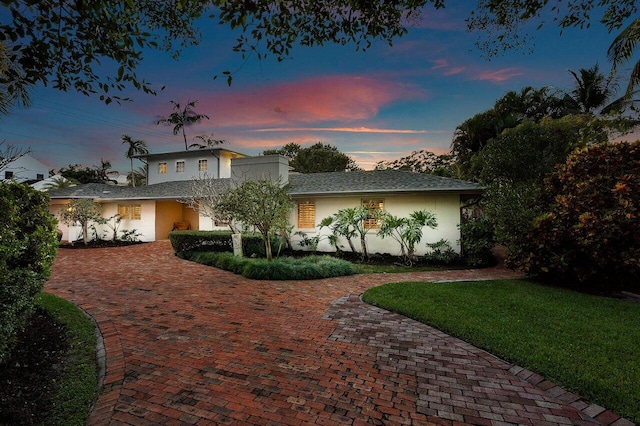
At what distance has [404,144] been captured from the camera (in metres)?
17.6

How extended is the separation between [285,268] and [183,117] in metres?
25.4

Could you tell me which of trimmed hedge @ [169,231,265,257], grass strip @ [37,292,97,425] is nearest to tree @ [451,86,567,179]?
trimmed hedge @ [169,231,265,257]

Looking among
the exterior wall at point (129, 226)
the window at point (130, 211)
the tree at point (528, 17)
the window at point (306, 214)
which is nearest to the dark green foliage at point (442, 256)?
the window at point (306, 214)

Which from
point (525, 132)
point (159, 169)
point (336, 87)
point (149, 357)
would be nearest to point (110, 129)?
point (159, 169)

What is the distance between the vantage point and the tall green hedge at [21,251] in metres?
3.39

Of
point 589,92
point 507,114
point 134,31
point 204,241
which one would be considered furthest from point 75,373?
point 589,92

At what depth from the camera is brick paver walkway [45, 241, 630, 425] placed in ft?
9.48

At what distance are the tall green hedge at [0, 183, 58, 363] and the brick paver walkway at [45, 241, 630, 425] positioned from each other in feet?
3.72

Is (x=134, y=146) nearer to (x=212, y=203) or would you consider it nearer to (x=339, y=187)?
(x=212, y=203)

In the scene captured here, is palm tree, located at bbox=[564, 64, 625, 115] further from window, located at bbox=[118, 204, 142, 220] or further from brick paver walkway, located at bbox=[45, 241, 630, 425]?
window, located at bbox=[118, 204, 142, 220]

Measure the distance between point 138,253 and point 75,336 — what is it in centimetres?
1037

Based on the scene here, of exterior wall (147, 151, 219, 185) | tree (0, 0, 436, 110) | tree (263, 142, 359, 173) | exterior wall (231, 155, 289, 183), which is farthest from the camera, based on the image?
tree (263, 142, 359, 173)

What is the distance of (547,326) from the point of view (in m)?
5.10

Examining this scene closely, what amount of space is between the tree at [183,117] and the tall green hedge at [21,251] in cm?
2680
